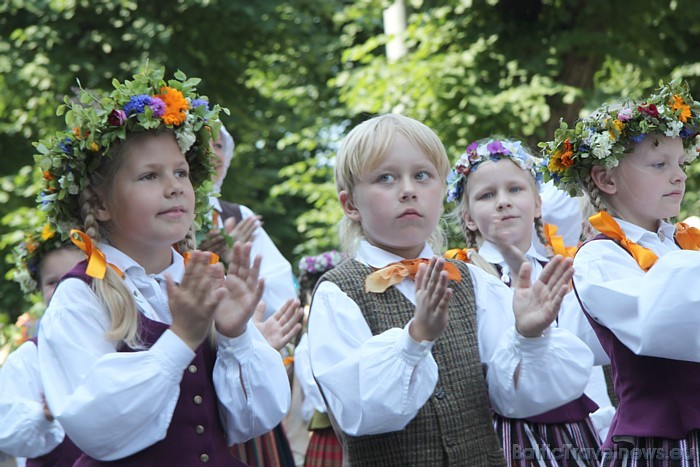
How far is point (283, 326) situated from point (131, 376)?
0.83 meters

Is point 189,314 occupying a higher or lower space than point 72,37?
lower

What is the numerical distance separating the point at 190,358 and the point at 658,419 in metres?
1.57

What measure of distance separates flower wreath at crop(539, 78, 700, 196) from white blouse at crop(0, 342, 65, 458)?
2295 mm

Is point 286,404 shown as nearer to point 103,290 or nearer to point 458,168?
point 103,290

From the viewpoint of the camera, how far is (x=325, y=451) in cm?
505

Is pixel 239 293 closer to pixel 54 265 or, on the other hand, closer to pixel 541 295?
pixel 541 295

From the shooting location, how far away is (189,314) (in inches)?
106

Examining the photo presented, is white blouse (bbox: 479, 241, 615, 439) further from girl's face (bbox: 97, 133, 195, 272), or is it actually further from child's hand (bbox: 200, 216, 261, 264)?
girl's face (bbox: 97, 133, 195, 272)

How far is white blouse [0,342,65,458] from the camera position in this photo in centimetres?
386

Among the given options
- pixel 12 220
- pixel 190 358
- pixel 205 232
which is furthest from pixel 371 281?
pixel 12 220

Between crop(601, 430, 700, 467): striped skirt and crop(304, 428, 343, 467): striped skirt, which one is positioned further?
crop(304, 428, 343, 467): striped skirt

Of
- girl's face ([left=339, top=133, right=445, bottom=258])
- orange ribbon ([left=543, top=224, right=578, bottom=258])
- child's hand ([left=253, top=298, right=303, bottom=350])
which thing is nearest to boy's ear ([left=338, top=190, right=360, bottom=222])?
girl's face ([left=339, top=133, right=445, bottom=258])

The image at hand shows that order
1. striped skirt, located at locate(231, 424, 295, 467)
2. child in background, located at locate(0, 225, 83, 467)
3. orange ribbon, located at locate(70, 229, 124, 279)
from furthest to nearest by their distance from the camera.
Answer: striped skirt, located at locate(231, 424, 295, 467) → child in background, located at locate(0, 225, 83, 467) → orange ribbon, located at locate(70, 229, 124, 279)

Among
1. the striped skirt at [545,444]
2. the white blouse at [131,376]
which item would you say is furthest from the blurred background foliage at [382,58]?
the white blouse at [131,376]
